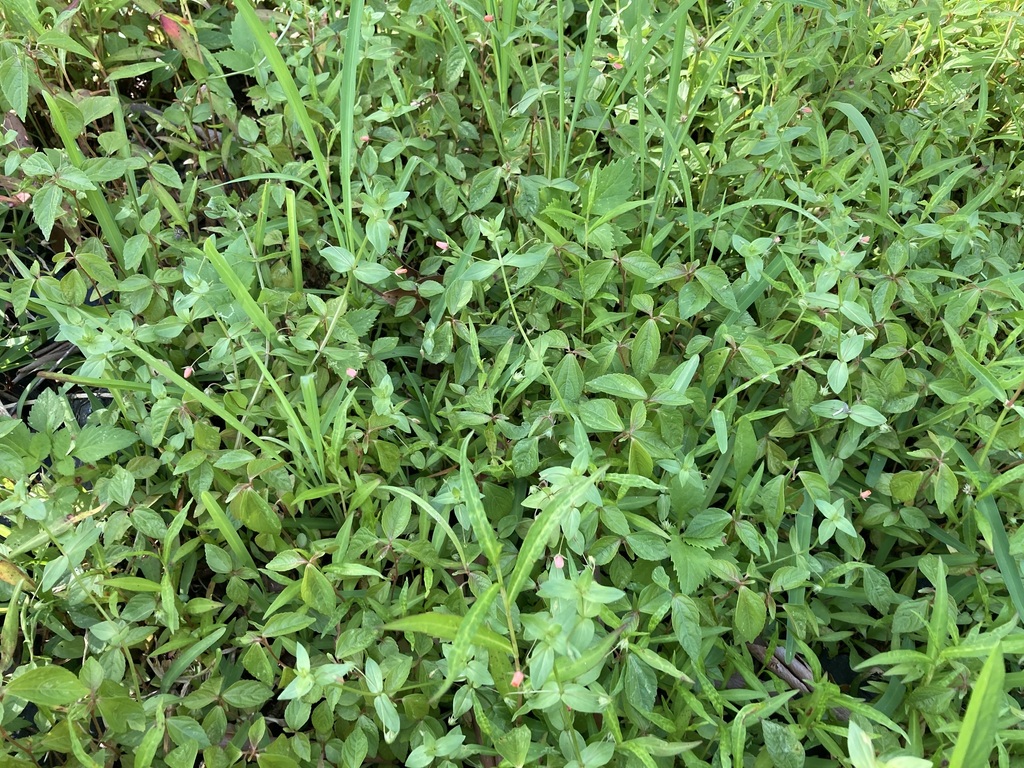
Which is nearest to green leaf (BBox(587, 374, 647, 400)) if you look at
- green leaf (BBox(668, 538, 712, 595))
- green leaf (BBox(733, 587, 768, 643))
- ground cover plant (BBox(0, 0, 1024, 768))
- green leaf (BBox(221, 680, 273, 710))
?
ground cover plant (BBox(0, 0, 1024, 768))

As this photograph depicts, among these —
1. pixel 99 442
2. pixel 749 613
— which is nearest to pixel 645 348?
pixel 749 613

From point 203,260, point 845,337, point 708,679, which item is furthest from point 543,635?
point 203,260

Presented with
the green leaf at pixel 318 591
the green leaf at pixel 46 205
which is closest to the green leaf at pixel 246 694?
the green leaf at pixel 318 591

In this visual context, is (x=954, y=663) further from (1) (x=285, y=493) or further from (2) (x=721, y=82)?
(2) (x=721, y=82)

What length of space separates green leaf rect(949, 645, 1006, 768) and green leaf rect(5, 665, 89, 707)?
3.99ft

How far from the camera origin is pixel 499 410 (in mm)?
1504

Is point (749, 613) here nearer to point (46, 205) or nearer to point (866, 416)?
point (866, 416)

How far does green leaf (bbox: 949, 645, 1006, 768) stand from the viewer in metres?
0.85

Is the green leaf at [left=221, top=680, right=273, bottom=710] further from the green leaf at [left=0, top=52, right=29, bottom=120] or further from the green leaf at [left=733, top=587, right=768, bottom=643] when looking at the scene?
the green leaf at [left=0, top=52, right=29, bottom=120]

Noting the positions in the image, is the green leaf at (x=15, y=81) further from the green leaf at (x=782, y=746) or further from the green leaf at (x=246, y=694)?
the green leaf at (x=782, y=746)

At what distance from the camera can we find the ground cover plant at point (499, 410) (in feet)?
3.90

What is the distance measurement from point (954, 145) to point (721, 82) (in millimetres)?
653

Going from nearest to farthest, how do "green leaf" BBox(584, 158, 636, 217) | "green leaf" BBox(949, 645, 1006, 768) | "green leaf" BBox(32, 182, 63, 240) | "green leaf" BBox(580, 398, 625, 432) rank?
"green leaf" BBox(949, 645, 1006, 768) → "green leaf" BBox(580, 398, 625, 432) → "green leaf" BBox(32, 182, 63, 240) → "green leaf" BBox(584, 158, 636, 217)

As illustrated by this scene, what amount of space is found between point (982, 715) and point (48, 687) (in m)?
1.28
